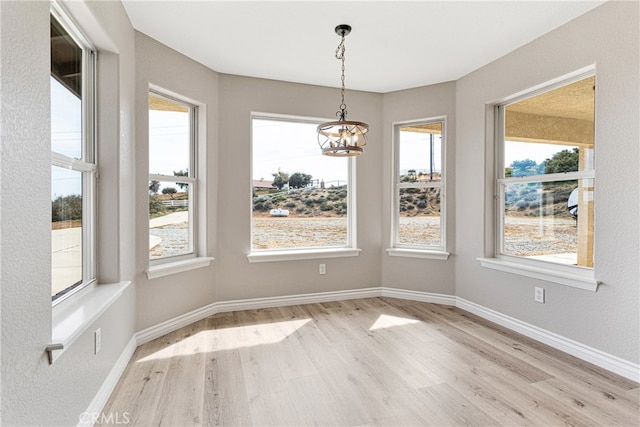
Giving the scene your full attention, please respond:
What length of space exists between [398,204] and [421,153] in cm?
69

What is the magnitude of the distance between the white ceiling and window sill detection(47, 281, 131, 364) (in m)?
2.01

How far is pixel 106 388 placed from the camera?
77.9 inches

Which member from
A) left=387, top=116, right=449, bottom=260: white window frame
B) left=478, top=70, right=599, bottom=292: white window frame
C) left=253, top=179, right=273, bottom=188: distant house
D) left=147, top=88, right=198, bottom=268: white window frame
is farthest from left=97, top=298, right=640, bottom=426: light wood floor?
left=253, top=179, right=273, bottom=188: distant house

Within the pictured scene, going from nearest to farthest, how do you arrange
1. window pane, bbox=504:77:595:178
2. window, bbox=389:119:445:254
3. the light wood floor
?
the light wood floor
window pane, bbox=504:77:595:178
window, bbox=389:119:445:254

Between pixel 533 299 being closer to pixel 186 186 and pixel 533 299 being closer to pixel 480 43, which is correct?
pixel 480 43

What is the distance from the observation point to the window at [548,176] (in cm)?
261

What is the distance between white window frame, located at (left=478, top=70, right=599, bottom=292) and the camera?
2.54 metres

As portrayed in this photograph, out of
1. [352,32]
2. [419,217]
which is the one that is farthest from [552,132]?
[352,32]

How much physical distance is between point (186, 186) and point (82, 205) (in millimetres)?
1259

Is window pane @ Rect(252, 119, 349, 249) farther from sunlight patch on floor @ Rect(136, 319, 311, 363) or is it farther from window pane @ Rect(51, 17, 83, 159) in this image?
window pane @ Rect(51, 17, 83, 159)

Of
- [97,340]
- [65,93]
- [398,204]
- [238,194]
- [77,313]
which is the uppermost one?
[65,93]

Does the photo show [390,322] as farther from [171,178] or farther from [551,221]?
[171,178]

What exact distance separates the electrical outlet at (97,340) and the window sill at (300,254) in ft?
5.88

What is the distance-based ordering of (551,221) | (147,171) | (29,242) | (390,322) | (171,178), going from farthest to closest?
1. (390,322)
2. (171,178)
3. (551,221)
4. (147,171)
5. (29,242)
